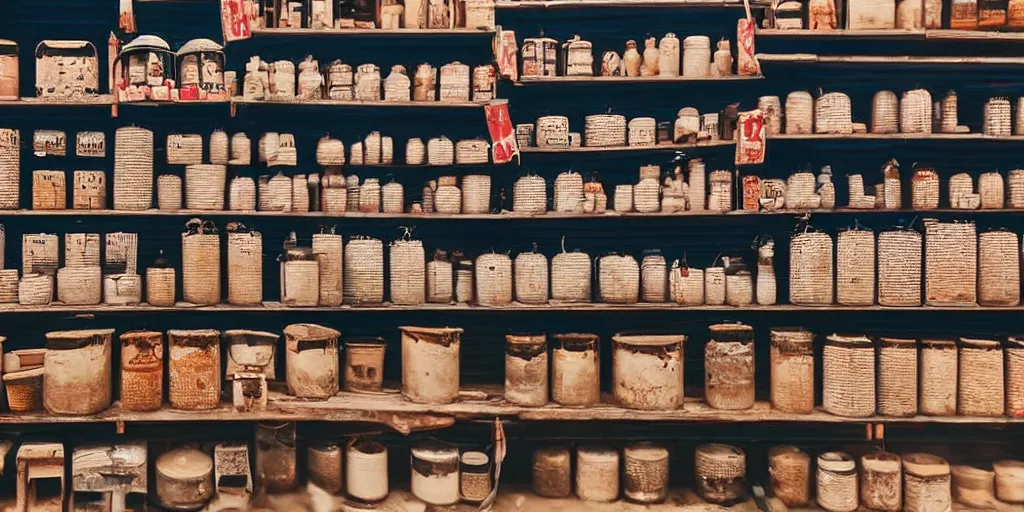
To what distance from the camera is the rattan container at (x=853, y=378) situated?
3.93 metres

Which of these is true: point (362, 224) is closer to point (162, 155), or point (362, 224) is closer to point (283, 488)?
point (162, 155)

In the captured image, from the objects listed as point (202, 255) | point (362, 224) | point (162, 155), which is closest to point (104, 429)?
point (202, 255)

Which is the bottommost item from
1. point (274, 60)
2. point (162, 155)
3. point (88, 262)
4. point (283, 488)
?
point (283, 488)

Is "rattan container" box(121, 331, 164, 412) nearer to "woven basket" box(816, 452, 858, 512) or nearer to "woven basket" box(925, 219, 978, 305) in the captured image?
"woven basket" box(816, 452, 858, 512)

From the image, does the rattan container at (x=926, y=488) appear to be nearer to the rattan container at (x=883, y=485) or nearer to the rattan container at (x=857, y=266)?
the rattan container at (x=883, y=485)

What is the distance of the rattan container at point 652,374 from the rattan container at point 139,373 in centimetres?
282

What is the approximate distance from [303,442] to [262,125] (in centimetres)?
217

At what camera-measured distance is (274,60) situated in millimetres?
4625

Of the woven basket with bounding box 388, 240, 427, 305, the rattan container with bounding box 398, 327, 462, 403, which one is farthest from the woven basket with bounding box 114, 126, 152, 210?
the rattan container with bounding box 398, 327, 462, 403

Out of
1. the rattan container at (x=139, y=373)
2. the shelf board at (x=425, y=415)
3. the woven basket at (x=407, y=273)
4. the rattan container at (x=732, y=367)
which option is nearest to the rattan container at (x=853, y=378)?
the shelf board at (x=425, y=415)

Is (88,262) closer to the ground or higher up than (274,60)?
closer to the ground

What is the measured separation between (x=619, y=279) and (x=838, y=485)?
1.75 meters

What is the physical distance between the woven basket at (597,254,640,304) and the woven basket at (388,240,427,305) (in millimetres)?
1164

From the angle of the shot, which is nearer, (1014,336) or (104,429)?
(1014,336)
